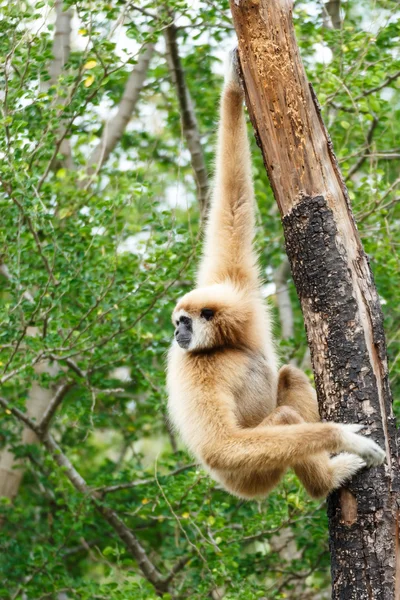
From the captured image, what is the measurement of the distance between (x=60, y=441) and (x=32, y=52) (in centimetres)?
526

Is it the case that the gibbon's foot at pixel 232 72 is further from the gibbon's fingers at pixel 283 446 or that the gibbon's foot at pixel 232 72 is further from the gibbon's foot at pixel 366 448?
the gibbon's foot at pixel 366 448

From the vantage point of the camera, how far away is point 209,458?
4898 mm

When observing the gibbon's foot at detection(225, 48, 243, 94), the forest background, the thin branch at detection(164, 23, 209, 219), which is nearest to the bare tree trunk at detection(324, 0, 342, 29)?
the forest background

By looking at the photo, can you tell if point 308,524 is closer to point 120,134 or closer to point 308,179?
point 308,179

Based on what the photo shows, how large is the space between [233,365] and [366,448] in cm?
161

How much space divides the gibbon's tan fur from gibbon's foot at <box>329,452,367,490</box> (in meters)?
0.24

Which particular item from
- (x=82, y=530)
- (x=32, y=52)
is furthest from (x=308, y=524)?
(x=32, y=52)

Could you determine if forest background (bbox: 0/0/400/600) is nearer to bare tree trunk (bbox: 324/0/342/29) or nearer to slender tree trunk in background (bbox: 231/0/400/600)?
bare tree trunk (bbox: 324/0/342/29)

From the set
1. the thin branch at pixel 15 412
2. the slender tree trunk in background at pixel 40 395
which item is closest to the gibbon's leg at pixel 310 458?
the thin branch at pixel 15 412

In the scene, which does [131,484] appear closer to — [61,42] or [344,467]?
[344,467]

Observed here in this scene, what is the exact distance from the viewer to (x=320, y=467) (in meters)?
4.57

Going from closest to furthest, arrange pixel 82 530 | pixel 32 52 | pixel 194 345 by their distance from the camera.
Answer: pixel 194 345 < pixel 32 52 < pixel 82 530

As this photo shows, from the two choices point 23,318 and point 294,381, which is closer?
point 294,381

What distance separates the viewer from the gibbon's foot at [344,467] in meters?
4.12
